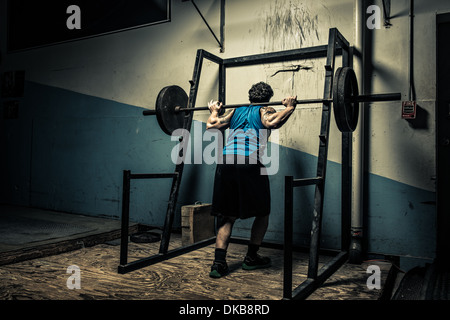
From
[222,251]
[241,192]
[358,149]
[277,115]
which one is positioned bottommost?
[222,251]

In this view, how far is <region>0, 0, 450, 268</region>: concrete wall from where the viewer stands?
8.15 ft

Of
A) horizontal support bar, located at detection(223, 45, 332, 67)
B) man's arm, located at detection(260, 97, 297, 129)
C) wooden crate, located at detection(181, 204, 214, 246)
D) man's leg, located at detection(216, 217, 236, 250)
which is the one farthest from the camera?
wooden crate, located at detection(181, 204, 214, 246)

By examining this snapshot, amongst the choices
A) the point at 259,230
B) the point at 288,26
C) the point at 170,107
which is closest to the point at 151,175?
the point at 170,107

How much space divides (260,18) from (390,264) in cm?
221

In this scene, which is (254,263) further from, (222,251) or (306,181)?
(306,181)

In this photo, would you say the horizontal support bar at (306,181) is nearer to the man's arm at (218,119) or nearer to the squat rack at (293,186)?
the squat rack at (293,186)

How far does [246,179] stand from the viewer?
7.29ft

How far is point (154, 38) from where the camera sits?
363 cm

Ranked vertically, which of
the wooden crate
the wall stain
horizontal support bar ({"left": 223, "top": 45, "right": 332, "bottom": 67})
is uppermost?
the wall stain

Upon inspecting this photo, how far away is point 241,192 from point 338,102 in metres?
0.79

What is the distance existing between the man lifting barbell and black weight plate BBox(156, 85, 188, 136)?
574mm

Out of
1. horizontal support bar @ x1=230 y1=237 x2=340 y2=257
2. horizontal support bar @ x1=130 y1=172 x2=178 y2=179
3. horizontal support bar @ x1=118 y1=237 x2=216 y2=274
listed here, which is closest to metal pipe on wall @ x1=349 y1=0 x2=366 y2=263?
horizontal support bar @ x1=230 y1=237 x2=340 y2=257

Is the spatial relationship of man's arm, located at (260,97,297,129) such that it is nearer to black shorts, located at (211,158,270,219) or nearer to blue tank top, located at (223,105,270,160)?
blue tank top, located at (223,105,270,160)
